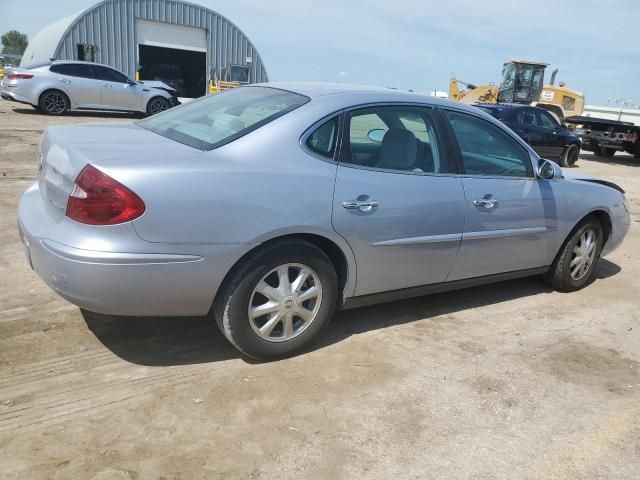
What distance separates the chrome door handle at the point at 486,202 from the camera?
3.82 metres

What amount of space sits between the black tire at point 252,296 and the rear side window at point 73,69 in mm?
15143

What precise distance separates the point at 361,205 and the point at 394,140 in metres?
0.66

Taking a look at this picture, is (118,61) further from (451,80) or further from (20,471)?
(20,471)

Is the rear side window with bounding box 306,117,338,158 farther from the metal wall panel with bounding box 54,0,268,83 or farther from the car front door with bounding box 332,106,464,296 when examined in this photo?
the metal wall panel with bounding box 54,0,268,83

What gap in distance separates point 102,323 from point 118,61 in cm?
3019

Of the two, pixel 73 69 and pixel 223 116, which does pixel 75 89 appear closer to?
pixel 73 69

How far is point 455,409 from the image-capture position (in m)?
2.97

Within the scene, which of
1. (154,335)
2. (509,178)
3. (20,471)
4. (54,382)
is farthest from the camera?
(509,178)

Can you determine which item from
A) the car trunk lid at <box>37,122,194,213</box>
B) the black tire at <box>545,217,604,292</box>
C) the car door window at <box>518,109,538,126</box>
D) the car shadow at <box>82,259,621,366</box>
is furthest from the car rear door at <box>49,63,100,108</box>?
the black tire at <box>545,217,604,292</box>

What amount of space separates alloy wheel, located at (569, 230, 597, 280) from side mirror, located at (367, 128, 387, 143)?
2192 millimetres

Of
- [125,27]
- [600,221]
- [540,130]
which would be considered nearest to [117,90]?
[540,130]

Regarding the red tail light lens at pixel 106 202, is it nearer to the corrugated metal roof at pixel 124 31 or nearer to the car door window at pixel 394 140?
the car door window at pixel 394 140

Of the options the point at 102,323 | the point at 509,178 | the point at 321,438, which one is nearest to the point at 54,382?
the point at 102,323

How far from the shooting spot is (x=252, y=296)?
9.97 ft
